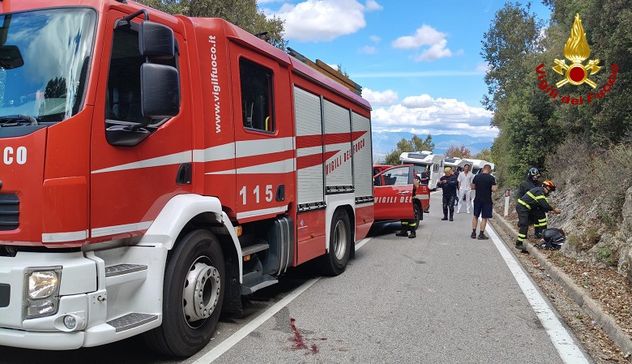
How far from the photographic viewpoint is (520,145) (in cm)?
2216

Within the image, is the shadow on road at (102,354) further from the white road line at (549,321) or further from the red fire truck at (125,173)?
the white road line at (549,321)

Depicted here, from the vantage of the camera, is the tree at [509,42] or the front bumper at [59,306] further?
the tree at [509,42]

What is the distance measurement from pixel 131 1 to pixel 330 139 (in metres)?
4.08

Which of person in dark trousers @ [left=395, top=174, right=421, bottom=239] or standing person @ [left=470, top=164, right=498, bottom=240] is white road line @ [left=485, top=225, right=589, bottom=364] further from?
person in dark trousers @ [left=395, top=174, right=421, bottom=239]

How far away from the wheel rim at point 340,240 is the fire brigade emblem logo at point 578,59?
8.05 m

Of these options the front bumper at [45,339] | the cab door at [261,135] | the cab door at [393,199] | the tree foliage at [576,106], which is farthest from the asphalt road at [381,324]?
the tree foliage at [576,106]

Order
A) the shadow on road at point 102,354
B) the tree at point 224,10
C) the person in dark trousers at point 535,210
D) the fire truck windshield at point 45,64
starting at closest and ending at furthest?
the fire truck windshield at point 45,64 < the shadow on road at point 102,354 < the person in dark trousers at point 535,210 < the tree at point 224,10

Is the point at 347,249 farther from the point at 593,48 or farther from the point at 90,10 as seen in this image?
the point at 593,48

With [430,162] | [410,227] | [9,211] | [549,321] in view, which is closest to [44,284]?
[9,211]

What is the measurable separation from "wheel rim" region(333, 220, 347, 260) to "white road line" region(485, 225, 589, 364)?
2.66 metres

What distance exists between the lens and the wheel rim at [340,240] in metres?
8.41

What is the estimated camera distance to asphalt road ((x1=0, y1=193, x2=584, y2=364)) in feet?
15.4

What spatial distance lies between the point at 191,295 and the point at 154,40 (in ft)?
6.73

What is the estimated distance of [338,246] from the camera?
8.54 metres
